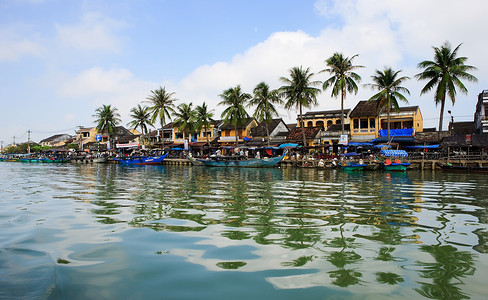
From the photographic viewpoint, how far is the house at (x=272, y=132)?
54.0m

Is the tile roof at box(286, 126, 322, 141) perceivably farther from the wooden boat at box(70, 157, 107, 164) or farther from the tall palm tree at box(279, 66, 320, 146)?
the wooden boat at box(70, 157, 107, 164)

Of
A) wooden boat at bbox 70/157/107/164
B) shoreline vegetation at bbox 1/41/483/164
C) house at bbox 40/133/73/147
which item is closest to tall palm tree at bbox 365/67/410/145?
shoreline vegetation at bbox 1/41/483/164

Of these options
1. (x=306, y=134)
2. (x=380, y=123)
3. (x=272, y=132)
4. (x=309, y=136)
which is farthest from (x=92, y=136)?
(x=380, y=123)

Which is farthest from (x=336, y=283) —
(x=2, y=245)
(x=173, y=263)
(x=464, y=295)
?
(x=2, y=245)

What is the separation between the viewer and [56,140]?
10175cm

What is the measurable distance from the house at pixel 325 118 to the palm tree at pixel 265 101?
15.7 meters

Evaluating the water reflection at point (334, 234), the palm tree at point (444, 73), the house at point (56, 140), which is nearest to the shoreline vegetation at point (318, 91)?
the palm tree at point (444, 73)

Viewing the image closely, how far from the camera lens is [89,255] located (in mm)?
5051

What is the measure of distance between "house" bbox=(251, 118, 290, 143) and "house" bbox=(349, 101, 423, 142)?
1228 cm

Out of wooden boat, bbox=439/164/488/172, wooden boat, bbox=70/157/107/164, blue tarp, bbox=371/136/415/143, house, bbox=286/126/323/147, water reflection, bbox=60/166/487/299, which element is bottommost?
wooden boat, bbox=439/164/488/172

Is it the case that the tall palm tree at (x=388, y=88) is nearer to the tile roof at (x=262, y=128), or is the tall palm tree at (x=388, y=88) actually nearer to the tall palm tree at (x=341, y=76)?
the tall palm tree at (x=341, y=76)

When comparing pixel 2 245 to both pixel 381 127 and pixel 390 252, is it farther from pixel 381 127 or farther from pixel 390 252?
pixel 381 127

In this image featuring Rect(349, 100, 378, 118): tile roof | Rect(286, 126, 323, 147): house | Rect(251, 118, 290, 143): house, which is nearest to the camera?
Rect(349, 100, 378, 118): tile roof

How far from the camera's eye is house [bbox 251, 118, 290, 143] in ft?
177
